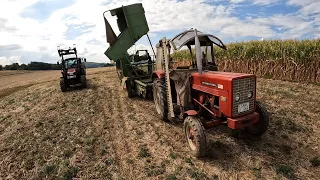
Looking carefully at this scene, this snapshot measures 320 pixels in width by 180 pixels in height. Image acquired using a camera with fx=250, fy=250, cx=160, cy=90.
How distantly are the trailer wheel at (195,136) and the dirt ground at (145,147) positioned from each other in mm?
192

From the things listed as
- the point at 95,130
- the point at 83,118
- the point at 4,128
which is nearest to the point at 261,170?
the point at 95,130

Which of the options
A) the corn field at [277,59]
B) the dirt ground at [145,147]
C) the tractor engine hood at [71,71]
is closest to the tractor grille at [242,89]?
the dirt ground at [145,147]

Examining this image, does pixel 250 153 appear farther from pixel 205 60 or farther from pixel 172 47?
pixel 172 47

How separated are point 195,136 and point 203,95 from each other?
48.9 inches

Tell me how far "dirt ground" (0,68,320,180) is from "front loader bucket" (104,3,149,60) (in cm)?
299

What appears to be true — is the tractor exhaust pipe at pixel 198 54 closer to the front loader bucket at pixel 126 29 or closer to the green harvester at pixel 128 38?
the green harvester at pixel 128 38

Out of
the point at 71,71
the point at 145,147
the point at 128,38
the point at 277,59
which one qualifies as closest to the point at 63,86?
the point at 71,71

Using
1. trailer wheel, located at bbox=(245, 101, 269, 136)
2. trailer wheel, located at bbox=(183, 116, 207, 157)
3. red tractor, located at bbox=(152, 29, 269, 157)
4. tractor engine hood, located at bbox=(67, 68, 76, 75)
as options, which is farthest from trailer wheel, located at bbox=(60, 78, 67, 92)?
trailer wheel, located at bbox=(245, 101, 269, 136)

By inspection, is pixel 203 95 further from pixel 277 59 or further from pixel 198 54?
pixel 277 59

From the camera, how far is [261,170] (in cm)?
489

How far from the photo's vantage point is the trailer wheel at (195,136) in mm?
5152

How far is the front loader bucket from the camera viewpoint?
10859 millimetres

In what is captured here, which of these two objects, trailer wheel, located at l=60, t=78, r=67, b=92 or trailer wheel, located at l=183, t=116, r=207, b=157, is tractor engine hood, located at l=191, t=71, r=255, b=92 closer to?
trailer wheel, located at l=183, t=116, r=207, b=157

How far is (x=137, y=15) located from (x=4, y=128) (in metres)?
6.73
